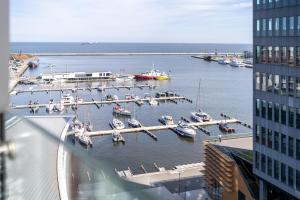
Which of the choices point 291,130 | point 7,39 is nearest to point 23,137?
point 7,39

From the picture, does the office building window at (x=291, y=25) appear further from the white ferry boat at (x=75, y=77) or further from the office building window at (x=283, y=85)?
the white ferry boat at (x=75, y=77)

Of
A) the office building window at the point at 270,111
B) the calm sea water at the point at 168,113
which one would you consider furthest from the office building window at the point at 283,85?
the calm sea water at the point at 168,113

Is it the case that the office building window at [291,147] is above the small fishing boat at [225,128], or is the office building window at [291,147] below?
above

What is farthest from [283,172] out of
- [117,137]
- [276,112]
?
[117,137]

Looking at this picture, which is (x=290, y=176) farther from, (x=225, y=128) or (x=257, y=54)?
(x=225, y=128)

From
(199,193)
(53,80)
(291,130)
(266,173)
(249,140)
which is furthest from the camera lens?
(53,80)

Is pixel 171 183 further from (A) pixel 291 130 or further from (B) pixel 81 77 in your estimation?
(B) pixel 81 77

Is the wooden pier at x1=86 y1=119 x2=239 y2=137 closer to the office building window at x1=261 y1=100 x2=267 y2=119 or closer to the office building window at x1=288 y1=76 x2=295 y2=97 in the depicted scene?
the office building window at x1=261 y1=100 x2=267 y2=119

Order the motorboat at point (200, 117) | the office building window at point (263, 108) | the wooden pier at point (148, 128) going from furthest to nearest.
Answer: the motorboat at point (200, 117) → the wooden pier at point (148, 128) → the office building window at point (263, 108)
